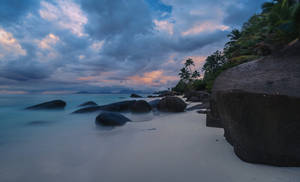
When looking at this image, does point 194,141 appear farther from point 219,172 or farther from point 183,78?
point 183,78

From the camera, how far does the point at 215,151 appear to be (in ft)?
7.14

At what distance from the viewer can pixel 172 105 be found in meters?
7.74

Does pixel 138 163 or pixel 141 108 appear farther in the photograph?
pixel 141 108

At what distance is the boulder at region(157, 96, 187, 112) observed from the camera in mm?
7500

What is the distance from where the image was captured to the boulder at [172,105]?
7.50 m

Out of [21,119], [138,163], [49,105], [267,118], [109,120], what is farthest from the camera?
[49,105]

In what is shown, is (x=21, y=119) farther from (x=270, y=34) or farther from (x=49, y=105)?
(x=270, y=34)

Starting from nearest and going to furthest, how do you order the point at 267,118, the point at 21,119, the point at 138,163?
the point at 267,118, the point at 138,163, the point at 21,119

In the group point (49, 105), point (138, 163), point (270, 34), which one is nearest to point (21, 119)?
point (49, 105)

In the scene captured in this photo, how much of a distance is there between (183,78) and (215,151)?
4502 cm

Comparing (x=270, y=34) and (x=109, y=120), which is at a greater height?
(x=270, y=34)

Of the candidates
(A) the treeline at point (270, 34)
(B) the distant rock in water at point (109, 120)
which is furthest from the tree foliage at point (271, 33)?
(B) the distant rock in water at point (109, 120)

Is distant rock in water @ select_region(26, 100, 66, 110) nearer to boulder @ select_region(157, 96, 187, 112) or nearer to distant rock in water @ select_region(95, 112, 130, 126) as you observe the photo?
distant rock in water @ select_region(95, 112, 130, 126)

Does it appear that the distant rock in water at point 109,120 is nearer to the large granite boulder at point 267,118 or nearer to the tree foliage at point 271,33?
the large granite boulder at point 267,118
